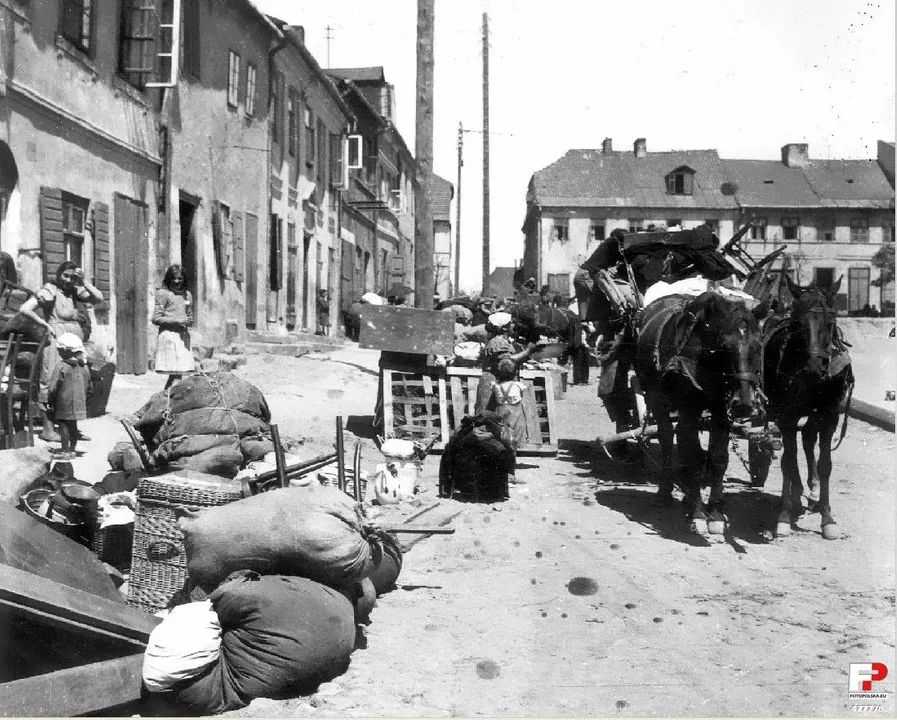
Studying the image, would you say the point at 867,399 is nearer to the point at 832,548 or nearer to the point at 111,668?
the point at 832,548

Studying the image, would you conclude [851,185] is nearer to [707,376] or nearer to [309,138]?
[309,138]

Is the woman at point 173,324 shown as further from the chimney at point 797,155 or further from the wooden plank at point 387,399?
the chimney at point 797,155

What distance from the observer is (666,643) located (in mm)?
5043

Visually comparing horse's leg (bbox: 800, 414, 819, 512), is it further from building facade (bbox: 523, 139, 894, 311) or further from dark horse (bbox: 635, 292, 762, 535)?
building facade (bbox: 523, 139, 894, 311)

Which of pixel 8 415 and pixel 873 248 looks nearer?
pixel 8 415

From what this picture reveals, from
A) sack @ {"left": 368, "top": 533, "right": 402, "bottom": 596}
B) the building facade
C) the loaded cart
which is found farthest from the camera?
the building facade

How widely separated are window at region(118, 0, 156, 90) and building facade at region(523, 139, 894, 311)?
135 ft

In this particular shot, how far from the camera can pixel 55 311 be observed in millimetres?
10031

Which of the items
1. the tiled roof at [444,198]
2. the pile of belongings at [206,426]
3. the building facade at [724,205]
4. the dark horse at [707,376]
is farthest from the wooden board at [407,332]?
the tiled roof at [444,198]

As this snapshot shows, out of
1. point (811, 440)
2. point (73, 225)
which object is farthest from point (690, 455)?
point (73, 225)

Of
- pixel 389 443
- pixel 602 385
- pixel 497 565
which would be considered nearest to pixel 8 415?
pixel 389 443

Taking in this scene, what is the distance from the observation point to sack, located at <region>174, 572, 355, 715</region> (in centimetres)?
414

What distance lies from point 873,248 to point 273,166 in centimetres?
4323

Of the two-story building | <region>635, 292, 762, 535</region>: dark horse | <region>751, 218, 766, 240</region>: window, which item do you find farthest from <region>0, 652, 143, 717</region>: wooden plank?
<region>751, 218, 766, 240</region>: window
